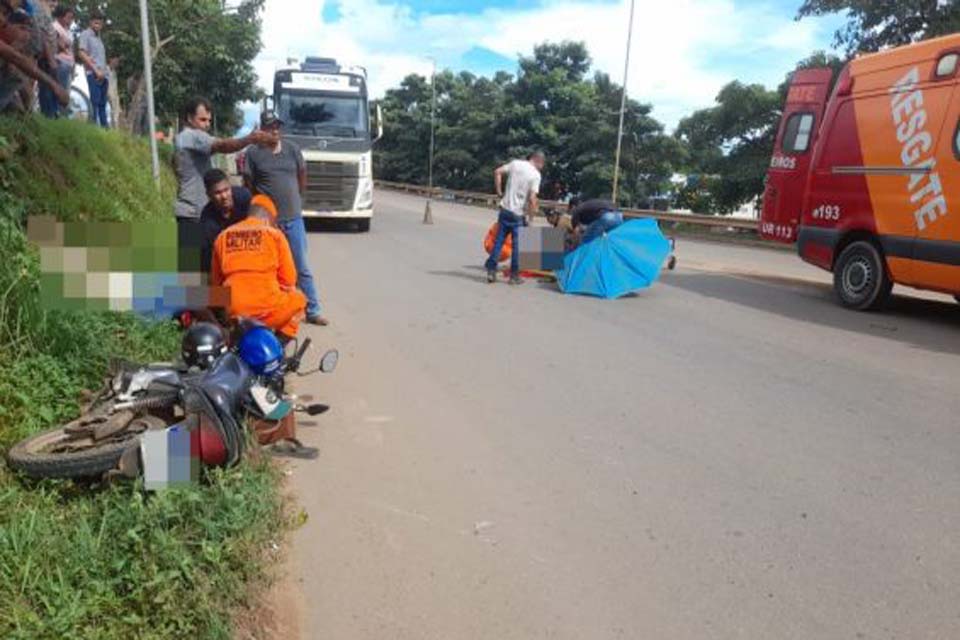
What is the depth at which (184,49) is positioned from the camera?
2561 centimetres

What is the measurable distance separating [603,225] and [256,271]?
19.6 ft

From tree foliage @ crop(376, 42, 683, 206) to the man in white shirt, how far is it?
19566 millimetres

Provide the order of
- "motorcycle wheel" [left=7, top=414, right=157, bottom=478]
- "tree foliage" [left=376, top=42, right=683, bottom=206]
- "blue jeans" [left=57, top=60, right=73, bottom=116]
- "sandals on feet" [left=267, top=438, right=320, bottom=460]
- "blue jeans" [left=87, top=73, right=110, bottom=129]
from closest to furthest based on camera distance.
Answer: "motorcycle wheel" [left=7, top=414, right=157, bottom=478] < "sandals on feet" [left=267, top=438, right=320, bottom=460] < "blue jeans" [left=57, top=60, right=73, bottom=116] < "blue jeans" [left=87, top=73, right=110, bottom=129] < "tree foliage" [left=376, top=42, right=683, bottom=206]

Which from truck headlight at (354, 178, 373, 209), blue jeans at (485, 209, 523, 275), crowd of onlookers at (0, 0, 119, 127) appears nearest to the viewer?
crowd of onlookers at (0, 0, 119, 127)

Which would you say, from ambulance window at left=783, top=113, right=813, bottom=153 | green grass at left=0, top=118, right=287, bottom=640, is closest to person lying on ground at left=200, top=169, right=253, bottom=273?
green grass at left=0, top=118, right=287, bottom=640

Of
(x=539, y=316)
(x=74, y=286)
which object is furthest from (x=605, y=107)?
(x=74, y=286)

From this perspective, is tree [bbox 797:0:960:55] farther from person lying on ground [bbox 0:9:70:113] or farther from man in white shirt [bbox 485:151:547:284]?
person lying on ground [bbox 0:9:70:113]

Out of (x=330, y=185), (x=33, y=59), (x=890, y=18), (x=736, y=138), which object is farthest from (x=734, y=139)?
(x=33, y=59)

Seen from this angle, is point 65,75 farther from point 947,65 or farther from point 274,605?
point 947,65

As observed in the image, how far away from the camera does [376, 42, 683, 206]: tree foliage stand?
32.4m

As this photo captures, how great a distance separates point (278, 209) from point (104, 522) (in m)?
4.38

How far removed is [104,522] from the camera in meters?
2.96

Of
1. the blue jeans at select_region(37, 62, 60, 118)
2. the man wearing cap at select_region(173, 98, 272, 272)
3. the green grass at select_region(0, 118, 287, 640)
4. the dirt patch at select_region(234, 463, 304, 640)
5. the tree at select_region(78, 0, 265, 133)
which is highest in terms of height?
the tree at select_region(78, 0, 265, 133)

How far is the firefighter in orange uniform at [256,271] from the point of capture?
4551 mm
